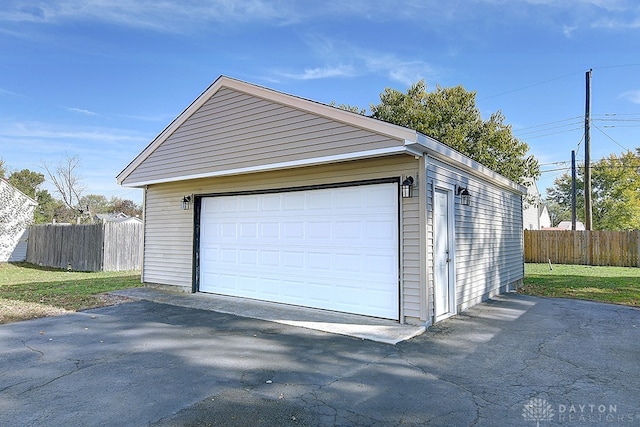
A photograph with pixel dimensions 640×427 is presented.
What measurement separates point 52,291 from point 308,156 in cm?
761

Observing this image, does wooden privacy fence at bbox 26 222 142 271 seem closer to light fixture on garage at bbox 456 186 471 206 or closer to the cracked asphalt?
the cracked asphalt

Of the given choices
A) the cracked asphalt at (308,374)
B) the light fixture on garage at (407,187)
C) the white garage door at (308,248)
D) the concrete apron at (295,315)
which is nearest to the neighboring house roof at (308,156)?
the light fixture on garage at (407,187)

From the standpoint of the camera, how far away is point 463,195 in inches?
285

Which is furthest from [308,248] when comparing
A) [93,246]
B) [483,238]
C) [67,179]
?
[67,179]

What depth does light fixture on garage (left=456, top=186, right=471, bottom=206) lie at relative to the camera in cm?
713

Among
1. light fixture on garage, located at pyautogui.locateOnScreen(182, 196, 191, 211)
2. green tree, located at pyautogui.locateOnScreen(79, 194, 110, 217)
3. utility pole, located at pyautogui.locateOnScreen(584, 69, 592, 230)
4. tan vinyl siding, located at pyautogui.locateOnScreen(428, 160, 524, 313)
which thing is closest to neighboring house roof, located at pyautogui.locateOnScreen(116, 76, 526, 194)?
tan vinyl siding, located at pyautogui.locateOnScreen(428, 160, 524, 313)

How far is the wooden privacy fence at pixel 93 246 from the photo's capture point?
13.9 metres

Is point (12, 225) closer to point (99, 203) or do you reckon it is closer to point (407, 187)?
Answer: point (407, 187)

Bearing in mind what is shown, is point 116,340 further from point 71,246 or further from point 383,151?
point 71,246

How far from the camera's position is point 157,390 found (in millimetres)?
3504

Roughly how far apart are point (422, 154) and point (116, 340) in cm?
521

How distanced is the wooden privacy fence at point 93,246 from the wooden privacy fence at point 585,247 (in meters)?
18.4

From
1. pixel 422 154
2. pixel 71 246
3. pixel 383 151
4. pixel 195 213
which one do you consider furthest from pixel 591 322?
pixel 71 246

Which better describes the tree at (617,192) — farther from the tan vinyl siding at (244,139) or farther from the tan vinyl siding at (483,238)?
the tan vinyl siding at (244,139)
